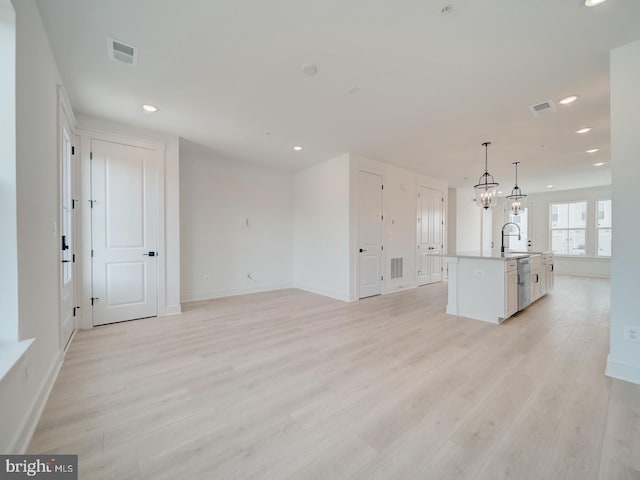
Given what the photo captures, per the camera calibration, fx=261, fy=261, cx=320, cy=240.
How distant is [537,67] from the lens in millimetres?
2393

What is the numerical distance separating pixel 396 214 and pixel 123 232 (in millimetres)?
5050

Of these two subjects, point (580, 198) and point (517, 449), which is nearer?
point (517, 449)

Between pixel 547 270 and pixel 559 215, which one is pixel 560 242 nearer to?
pixel 559 215

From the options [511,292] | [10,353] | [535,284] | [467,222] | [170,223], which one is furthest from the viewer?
[467,222]

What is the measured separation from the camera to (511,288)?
12.3ft

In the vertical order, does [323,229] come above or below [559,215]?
below

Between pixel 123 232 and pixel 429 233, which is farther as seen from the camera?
pixel 429 233

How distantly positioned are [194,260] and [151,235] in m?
1.18

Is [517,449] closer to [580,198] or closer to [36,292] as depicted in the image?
[36,292]

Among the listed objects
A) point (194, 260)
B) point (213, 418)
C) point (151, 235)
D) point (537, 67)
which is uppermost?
point (537, 67)

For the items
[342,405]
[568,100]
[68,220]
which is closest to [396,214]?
[568,100]

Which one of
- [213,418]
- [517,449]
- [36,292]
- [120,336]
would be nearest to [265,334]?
[213,418]

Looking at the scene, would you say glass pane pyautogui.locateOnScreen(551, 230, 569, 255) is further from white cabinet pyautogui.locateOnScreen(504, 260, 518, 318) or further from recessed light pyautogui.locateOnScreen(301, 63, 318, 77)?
recessed light pyautogui.locateOnScreen(301, 63, 318, 77)

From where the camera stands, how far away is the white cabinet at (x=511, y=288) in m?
3.61
